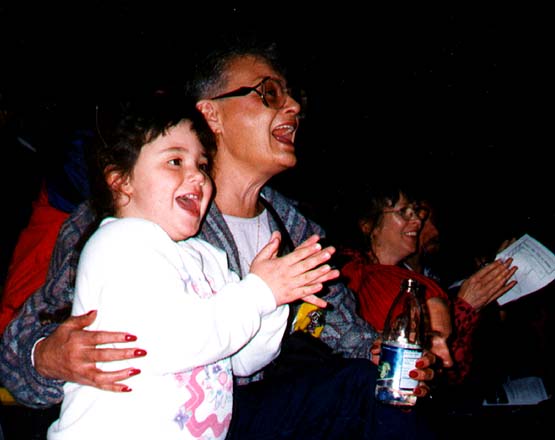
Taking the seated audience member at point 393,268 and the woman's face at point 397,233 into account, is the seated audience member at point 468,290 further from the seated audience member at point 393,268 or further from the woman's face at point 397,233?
the woman's face at point 397,233

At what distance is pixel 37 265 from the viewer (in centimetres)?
195

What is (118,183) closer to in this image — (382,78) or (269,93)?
(269,93)

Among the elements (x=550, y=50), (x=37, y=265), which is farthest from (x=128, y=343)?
(x=550, y=50)

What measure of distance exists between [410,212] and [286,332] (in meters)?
1.45

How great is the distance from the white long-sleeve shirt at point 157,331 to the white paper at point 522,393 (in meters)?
2.20

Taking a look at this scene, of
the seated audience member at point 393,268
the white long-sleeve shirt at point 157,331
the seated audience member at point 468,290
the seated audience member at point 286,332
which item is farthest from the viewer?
the seated audience member at point 468,290

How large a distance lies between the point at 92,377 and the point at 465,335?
6.27 feet

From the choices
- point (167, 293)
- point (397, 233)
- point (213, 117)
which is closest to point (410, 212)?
point (397, 233)

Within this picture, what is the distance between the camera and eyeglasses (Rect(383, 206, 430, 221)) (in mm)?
2975

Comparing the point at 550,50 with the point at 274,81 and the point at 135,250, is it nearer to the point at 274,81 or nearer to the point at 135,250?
the point at 274,81

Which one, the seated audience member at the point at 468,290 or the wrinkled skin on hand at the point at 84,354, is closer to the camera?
the wrinkled skin on hand at the point at 84,354

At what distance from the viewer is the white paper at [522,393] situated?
2.95 metres

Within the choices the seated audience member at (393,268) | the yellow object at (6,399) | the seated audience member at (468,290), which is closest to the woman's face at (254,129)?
the seated audience member at (393,268)

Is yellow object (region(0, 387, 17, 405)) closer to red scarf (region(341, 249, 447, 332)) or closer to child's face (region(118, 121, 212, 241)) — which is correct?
child's face (region(118, 121, 212, 241))
